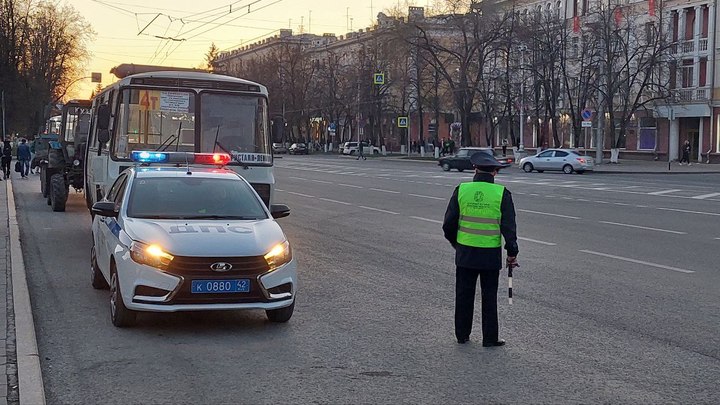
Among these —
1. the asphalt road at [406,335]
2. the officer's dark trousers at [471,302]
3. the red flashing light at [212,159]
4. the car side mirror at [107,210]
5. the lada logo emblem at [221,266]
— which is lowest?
the asphalt road at [406,335]

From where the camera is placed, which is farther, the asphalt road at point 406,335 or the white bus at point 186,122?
the white bus at point 186,122

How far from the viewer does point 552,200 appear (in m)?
26.1

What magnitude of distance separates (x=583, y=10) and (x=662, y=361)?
64.9 meters

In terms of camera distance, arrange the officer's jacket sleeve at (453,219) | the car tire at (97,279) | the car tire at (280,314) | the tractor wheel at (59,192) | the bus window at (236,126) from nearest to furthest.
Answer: the officer's jacket sleeve at (453,219) < the car tire at (280,314) < the car tire at (97,279) < the bus window at (236,126) < the tractor wheel at (59,192)

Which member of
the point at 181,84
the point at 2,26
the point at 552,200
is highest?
the point at 2,26

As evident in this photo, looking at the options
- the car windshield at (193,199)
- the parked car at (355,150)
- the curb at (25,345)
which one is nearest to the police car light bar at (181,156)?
the curb at (25,345)

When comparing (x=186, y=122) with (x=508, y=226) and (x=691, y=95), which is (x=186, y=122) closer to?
(x=508, y=226)

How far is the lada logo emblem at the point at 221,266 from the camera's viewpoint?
7887 mm

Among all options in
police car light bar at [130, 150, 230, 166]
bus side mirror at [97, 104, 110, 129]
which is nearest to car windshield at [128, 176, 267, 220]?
police car light bar at [130, 150, 230, 166]

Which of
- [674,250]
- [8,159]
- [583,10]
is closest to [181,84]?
[674,250]

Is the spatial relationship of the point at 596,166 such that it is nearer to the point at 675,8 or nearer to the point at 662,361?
the point at 675,8

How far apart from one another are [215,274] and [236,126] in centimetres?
719

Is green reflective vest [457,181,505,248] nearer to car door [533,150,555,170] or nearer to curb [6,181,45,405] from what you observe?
curb [6,181,45,405]

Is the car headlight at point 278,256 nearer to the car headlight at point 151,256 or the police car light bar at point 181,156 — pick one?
the car headlight at point 151,256
